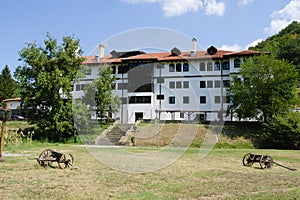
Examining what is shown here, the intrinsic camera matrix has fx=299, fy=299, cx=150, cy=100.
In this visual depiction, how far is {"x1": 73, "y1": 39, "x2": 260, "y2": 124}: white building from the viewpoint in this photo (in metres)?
40.0

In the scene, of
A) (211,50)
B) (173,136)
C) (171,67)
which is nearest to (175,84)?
(171,67)

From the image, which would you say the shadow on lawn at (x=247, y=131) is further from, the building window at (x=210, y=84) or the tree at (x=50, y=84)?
the tree at (x=50, y=84)

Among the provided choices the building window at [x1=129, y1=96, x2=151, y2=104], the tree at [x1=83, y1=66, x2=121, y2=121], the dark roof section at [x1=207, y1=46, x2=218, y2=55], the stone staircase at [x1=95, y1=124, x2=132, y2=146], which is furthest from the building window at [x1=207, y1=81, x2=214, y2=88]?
the stone staircase at [x1=95, y1=124, x2=132, y2=146]

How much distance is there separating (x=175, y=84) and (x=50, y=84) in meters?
18.6

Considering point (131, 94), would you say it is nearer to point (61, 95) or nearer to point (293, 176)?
point (61, 95)

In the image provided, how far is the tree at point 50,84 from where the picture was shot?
1135 inches

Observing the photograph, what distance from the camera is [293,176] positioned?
1119 centimetres

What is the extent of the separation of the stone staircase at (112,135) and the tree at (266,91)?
1266cm

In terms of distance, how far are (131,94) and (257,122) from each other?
656 inches

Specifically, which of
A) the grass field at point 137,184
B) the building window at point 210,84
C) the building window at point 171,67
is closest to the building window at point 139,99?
the building window at point 171,67

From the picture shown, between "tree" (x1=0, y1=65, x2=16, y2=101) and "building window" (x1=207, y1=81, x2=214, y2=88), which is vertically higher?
"tree" (x1=0, y1=65, x2=16, y2=101)

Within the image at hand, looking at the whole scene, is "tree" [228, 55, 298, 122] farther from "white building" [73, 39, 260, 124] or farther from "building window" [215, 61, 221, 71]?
"building window" [215, 61, 221, 71]

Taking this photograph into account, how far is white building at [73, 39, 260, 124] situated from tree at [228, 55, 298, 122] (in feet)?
22.3

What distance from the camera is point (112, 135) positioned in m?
29.9
